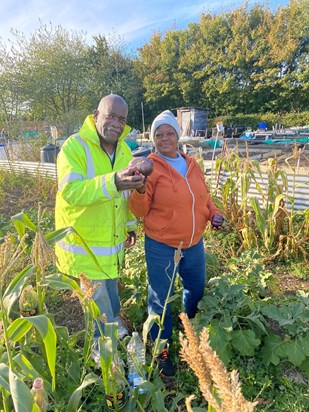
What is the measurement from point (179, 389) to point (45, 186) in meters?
5.61

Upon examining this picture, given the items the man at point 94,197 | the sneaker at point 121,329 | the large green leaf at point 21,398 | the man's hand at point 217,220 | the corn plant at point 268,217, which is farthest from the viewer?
the corn plant at point 268,217

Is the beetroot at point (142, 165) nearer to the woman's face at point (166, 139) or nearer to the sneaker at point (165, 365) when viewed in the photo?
the woman's face at point (166, 139)

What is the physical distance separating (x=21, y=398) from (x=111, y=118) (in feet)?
4.59

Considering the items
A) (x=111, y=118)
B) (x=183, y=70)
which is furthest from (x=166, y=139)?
(x=183, y=70)

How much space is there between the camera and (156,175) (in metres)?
1.90

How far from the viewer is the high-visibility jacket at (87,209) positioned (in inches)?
66.7

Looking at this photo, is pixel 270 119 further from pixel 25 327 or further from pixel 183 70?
pixel 25 327

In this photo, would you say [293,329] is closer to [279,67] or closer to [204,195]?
→ [204,195]

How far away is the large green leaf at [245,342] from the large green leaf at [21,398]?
4.63 feet

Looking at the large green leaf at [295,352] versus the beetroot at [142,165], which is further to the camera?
the large green leaf at [295,352]

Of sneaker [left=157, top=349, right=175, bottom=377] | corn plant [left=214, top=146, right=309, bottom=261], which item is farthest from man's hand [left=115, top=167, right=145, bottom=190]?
corn plant [left=214, top=146, right=309, bottom=261]

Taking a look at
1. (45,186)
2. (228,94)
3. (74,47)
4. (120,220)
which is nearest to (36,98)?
(74,47)

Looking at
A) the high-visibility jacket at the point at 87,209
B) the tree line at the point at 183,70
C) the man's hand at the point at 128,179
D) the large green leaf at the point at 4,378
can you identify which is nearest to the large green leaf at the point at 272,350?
the high-visibility jacket at the point at 87,209

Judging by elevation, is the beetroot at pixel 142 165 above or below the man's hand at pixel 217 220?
above
